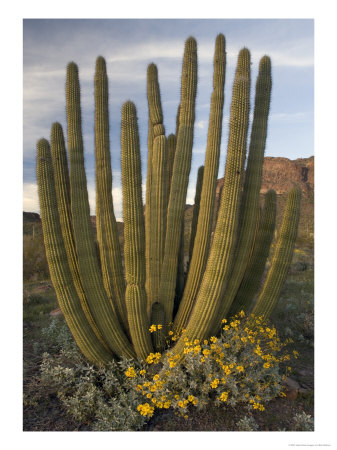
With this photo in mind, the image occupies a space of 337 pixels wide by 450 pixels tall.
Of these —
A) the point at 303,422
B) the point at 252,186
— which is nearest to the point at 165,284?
the point at 252,186

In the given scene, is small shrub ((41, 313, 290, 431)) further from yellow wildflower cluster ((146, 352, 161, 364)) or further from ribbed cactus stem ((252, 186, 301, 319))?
ribbed cactus stem ((252, 186, 301, 319))

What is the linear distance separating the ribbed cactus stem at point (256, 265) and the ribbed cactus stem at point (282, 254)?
11.2 inches

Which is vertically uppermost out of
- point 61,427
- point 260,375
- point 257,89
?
point 257,89

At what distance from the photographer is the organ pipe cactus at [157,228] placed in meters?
4.30

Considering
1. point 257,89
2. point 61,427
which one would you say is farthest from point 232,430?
point 257,89

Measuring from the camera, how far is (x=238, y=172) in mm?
4234

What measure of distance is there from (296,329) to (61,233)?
16.1 feet

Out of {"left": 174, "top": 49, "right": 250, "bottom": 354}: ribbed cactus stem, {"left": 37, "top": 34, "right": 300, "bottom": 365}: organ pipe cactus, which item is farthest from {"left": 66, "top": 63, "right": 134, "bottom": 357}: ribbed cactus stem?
{"left": 174, "top": 49, "right": 250, "bottom": 354}: ribbed cactus stem

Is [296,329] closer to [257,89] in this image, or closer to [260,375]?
[260,375]

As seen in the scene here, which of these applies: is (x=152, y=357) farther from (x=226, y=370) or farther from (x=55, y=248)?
(x=55, y=248)

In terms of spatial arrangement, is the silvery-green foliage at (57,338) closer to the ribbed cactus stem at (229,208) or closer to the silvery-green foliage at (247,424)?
the ribbed cactus stem at (229,208)

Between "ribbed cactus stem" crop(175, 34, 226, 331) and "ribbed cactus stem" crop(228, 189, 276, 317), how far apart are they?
0.77 m

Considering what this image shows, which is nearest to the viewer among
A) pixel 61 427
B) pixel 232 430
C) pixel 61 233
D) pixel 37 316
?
pixel 232 430

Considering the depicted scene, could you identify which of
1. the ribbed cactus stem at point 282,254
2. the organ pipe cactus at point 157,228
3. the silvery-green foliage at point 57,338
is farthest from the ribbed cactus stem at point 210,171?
the silvery-green foliage at point 57,338
